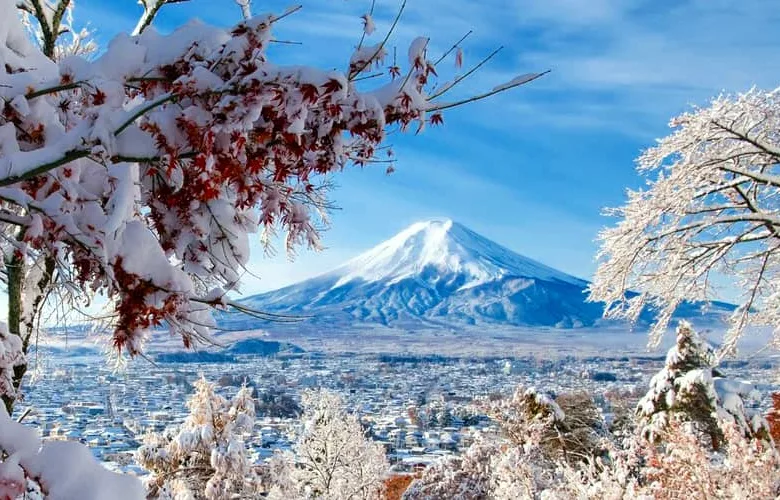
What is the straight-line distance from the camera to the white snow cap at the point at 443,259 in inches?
6407

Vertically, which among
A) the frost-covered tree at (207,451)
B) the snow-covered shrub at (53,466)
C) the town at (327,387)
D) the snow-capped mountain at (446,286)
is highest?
the snow-capped mountain at (446,286)

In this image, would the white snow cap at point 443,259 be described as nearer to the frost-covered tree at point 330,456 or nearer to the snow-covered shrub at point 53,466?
the frost-covered tree at point 330,456

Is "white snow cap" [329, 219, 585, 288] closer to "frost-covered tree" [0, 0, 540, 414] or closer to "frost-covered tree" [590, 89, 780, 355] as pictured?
"frost-covered tree" [590, 89, 780, 355]

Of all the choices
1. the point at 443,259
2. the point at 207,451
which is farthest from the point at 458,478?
the point at 443,259

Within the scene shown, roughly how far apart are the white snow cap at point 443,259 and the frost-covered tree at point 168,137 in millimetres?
149284

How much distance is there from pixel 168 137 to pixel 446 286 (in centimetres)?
16078

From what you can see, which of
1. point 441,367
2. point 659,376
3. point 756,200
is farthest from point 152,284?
point 441,367

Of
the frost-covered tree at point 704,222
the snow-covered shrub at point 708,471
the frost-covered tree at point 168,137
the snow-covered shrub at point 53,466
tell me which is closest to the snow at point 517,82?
the frost-covered tree at point 168,137

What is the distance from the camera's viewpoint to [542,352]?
121250 millimetres

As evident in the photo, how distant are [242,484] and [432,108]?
1011 cm

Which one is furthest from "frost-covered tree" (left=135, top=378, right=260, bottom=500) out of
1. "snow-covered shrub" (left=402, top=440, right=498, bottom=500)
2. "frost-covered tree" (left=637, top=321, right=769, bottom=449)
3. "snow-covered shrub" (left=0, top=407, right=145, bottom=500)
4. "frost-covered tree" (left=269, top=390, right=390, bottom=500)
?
"snow-covered shrub" (left=0, top=407, right=145, bottom=500)

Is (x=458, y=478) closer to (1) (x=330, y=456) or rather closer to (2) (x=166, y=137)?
(1) (x=330, y=456)

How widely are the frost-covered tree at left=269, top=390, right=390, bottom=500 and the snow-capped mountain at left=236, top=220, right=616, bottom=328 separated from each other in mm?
113673

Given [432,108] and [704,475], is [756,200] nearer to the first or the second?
[704,475]
